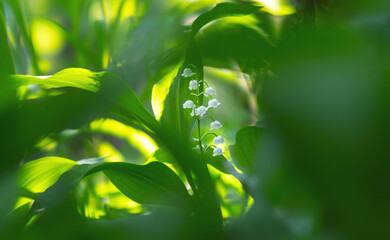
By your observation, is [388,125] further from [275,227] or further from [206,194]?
[206,194]

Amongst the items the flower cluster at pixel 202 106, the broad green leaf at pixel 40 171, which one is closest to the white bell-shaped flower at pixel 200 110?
the flower cluster at pixel 202 106

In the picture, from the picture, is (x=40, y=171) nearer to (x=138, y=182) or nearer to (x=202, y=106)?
(x=138, y=182)

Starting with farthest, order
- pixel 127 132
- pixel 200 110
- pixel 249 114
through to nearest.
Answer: pixel 127 132 → pixel 249 114 → pixel 200 110

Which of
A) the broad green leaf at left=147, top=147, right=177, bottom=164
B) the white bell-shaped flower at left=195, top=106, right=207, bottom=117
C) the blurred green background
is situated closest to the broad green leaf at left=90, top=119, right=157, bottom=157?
the blurred green background

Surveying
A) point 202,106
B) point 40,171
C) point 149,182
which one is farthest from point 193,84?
point 40,171

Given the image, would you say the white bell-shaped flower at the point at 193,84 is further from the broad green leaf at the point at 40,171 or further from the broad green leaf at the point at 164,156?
the broad green leaf at the point at 40,171

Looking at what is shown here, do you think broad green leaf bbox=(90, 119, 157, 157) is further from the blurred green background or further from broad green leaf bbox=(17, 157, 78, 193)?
broad green leaf bbox=(17, 157, 78, 193)

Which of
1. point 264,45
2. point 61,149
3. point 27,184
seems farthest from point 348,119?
point 61,149
